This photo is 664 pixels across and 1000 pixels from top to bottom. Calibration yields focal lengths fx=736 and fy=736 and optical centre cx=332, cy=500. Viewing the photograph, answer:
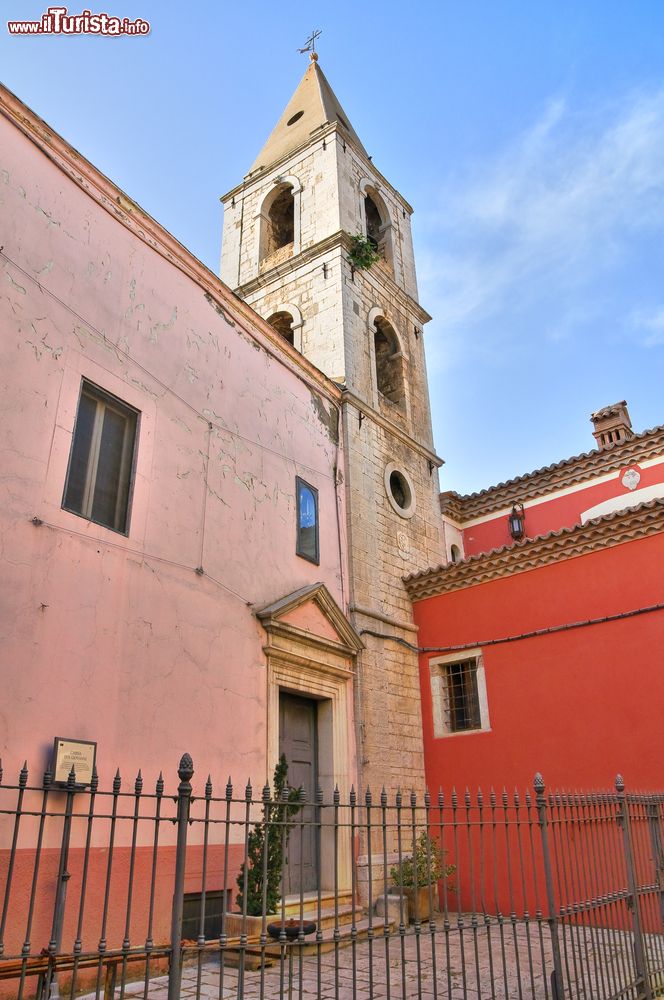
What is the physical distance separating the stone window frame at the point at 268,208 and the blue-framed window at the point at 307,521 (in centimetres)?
609

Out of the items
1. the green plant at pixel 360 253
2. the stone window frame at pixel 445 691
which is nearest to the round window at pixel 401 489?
the stone window frame at pixel 445 691

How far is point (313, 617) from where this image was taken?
386 inches

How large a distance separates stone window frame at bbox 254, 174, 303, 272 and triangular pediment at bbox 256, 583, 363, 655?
7.71 meters

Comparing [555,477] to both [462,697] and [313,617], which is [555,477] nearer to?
[462,697]

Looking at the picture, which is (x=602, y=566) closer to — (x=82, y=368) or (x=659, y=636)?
(x=659, y=636)

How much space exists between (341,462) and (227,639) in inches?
168

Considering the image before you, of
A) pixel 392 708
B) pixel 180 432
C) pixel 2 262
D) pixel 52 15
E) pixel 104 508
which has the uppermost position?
pixel 52 15

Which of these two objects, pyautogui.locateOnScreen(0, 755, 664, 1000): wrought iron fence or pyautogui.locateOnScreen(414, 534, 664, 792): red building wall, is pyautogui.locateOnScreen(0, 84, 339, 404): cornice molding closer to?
pyautogui.locateOnScreen(414, 534, 664, 792): red building wall

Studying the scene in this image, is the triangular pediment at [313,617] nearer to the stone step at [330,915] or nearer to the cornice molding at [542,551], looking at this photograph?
the cornice molding at [542,551]

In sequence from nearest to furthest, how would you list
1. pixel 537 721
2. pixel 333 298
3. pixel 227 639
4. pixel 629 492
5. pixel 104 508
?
1. pixel 104 508
2. pixel 227 639
3. pixel 537 721
4. pixel 333 298
5. pixel 629 492

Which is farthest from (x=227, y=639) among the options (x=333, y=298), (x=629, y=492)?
(x=629, y=492)

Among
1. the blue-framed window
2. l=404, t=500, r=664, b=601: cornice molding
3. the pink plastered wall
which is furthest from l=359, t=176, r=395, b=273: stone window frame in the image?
l=404, t=500, r=664, b=601: cornice molding

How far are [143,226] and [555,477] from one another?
10.3 metres

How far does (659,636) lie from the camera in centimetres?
922
